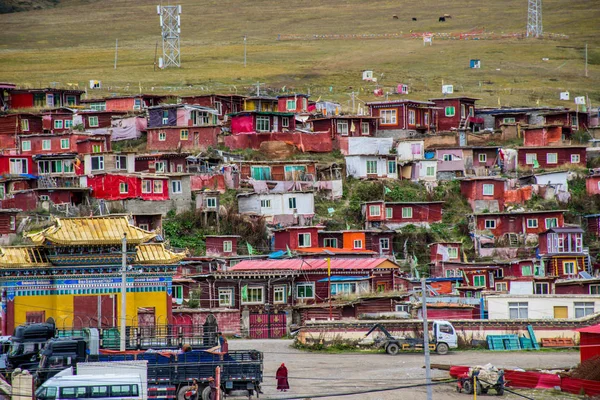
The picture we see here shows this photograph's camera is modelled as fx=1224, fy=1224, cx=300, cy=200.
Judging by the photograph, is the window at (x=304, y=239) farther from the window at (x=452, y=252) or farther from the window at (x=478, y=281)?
the window at (x=478, y=281)

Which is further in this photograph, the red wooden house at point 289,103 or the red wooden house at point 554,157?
the red wooden house at point 289,103

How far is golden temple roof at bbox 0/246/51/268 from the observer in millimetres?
51594

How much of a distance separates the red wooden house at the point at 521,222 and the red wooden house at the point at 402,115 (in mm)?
17871

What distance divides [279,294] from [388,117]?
3629cm

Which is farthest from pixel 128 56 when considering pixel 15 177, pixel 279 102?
pixel 15 177

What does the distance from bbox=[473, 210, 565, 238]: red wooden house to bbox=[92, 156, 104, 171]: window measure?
2709cm

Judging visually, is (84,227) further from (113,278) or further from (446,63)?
(446,63)

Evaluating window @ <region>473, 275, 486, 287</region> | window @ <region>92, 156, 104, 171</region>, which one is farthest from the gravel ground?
window @ <region>92, 156, 104, 171</region>

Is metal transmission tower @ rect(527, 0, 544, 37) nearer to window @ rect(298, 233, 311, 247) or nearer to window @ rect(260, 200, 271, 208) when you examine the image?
window @ rect(260, 200, 271, 208)

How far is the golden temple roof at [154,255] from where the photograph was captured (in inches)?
2062

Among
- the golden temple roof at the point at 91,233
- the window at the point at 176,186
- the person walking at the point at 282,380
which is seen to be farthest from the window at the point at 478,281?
the person walking at the point at 282,380

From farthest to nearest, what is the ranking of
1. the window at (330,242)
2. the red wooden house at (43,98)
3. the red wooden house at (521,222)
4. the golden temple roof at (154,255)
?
the red wooden house at (43,98), the red wooden house at (521,222), the window at (330,242), the golden temple roof at (154,255)

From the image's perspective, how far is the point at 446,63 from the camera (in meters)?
147

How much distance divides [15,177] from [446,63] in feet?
240
